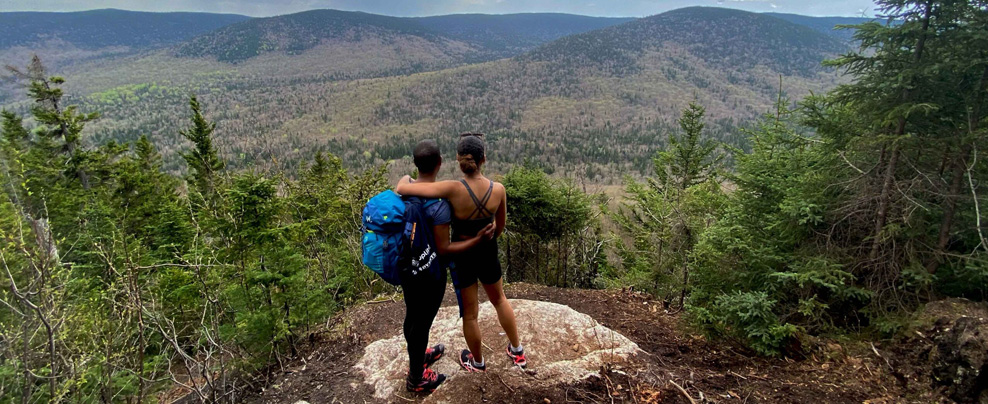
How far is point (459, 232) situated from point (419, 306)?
615mm

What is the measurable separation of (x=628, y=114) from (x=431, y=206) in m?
156

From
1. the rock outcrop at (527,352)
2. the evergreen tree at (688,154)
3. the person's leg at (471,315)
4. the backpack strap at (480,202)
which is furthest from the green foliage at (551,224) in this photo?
the backpack strap at (480,202)

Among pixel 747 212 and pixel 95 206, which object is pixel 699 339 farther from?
pixel 95 206

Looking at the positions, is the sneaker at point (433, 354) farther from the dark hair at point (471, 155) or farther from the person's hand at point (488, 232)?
the dark hair at point (471, 155)

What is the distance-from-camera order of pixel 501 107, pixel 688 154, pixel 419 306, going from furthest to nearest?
pixel 501 107 < pixel 688 154 < pixel 419 306

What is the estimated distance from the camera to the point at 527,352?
13.6ft

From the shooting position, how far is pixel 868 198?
158 inches

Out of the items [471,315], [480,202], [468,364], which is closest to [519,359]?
[468,364]

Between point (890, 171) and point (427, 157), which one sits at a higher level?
point (427, 157)

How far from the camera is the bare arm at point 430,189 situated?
2793 mm

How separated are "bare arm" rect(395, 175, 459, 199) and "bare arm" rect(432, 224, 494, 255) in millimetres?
221

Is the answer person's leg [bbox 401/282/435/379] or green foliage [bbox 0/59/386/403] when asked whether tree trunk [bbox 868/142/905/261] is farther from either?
green foliage [bbox 0/59/386/403]

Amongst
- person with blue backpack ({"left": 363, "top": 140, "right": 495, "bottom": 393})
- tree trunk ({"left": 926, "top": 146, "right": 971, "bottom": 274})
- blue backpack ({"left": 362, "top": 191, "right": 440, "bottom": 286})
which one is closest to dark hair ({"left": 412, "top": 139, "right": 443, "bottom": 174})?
person with blue backpack ({"left": 363, "top": 140, "right": 495, "bottom": 393})

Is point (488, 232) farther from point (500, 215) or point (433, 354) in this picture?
point (433, 354)
